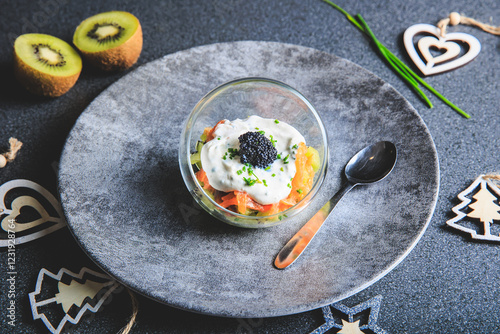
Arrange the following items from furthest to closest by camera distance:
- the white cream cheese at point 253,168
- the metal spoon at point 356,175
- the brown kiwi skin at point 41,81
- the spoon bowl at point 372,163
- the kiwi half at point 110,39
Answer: the kiwi half at point 110,39 < the brown kiwi skin at point 41,81 < the spoon bowl at point 372,163 < the metal spoon at point 356,175 < the white cream cheese at point 253,168

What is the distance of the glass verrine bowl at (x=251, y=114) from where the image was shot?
2.39 meters

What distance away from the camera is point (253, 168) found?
2.36 m

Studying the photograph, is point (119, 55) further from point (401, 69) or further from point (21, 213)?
point (401, 69)

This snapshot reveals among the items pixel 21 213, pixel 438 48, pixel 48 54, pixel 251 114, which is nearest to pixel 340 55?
pixel 438 48

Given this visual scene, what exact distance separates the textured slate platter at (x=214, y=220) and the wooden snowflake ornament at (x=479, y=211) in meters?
0.31

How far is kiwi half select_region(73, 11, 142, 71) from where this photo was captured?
2.97 metres

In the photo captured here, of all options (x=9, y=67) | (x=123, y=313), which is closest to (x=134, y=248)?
(x=123, y=313)

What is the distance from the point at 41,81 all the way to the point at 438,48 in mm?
2817

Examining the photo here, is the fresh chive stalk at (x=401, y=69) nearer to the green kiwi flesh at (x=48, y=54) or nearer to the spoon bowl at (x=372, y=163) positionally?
the spoon bowl at (x=372, y=163)

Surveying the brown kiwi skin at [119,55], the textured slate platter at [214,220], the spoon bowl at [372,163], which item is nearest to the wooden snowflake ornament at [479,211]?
the textured slate platter at [214,220]

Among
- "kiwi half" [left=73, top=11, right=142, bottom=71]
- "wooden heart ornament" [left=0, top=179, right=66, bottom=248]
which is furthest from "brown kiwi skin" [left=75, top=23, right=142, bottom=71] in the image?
"wooden heart ornament" [left=0, top=179, right=66, bottom=248]

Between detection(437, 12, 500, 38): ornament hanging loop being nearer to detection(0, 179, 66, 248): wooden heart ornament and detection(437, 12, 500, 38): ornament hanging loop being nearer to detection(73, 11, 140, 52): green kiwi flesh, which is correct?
detection(73, 11, 140, 52): green kiwi flesh

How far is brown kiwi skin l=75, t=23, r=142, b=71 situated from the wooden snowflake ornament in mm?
2391

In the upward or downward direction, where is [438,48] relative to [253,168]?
upward
